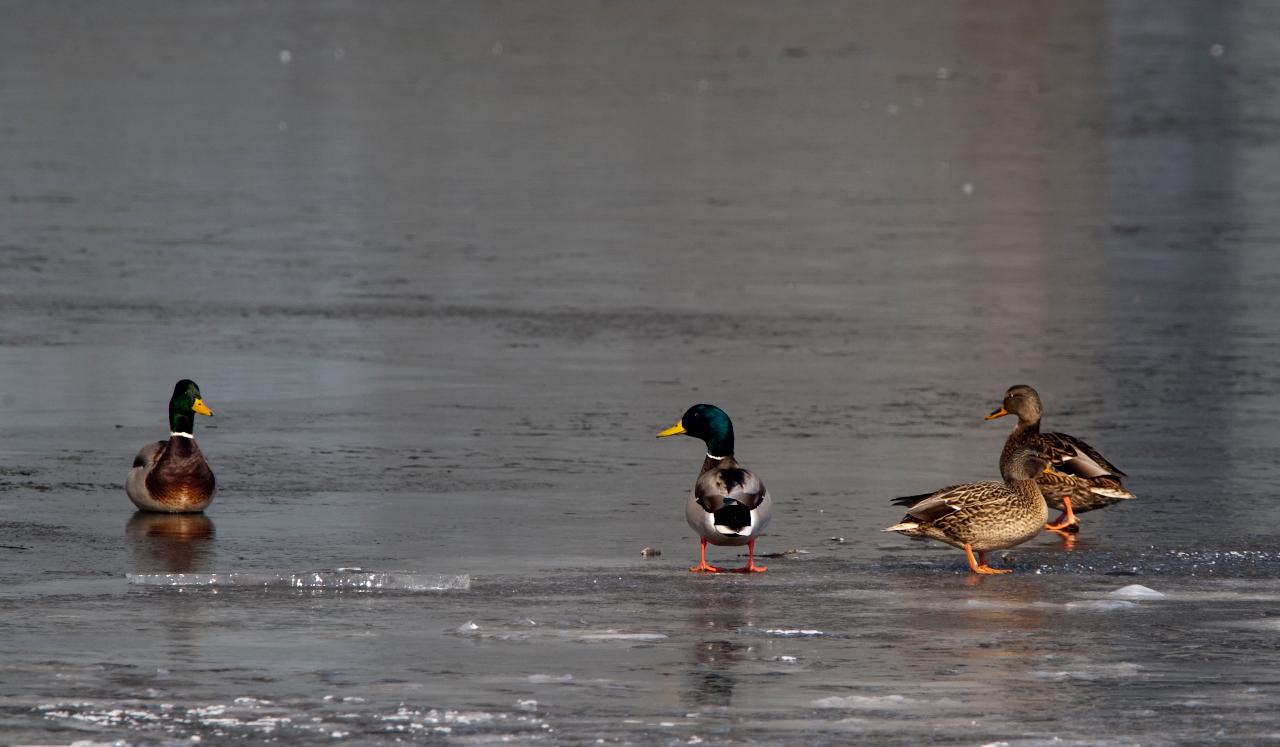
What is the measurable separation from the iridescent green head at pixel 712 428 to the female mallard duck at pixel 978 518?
2.74 ft

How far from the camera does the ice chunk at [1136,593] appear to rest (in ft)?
29.8

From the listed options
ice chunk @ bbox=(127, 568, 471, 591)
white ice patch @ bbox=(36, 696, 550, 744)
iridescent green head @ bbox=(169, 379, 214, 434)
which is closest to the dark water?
white ice patch @ bbox=(36, 696, 550, 744)

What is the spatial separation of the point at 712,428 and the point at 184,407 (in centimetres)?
238

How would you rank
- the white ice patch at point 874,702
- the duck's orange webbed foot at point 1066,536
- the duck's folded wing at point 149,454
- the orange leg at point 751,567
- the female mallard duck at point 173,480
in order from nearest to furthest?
the white ice patch at point 874,702 < the orange leg at point 751,567 < the duck's orange webbed foot at point 1066,536 < the female mallard duck at point 173,480 < the duck's folded wing at point 149,454

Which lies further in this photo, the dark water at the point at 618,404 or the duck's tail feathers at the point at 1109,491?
the duck's tail feathers at the point at 1109,491

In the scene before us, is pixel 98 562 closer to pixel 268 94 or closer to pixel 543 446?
pixel 543 446

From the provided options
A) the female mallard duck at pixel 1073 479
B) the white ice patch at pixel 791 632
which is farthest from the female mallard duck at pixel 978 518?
the white ice patch at pixel 791 632

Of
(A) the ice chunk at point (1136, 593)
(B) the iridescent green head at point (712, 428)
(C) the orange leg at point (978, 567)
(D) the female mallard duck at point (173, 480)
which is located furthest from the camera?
(D) the female mallard duck at point (173, 480)

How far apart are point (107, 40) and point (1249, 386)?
3946 centimetres

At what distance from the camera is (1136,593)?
359 inches

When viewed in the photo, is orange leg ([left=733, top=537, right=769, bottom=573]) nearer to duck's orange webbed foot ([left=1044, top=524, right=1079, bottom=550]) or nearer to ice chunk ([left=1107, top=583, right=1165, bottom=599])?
ice chunk ([left=1107, top=583, right=1165, bottom=599])

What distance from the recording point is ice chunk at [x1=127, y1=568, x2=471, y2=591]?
9156 millimetres

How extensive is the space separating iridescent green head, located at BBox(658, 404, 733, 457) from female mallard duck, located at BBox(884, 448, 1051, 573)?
0.83 metres

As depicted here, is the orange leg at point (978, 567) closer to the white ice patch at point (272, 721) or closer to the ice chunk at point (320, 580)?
the ice chunk at point (320, 580)
